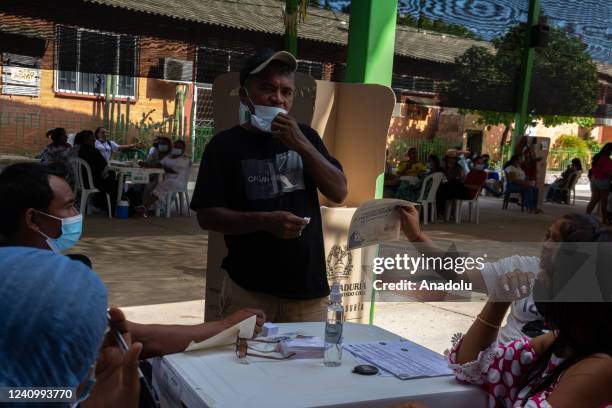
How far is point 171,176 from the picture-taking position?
36.1ft

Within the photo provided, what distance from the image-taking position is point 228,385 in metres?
1.97

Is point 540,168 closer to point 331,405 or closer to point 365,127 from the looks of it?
point 365,127

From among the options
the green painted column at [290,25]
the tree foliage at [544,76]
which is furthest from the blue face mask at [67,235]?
the tree foliage at [544,76]

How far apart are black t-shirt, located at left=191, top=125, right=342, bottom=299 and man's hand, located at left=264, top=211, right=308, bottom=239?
3.7 inches

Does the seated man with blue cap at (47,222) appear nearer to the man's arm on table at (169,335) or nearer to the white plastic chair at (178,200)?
the man's arm on table at (169,335)

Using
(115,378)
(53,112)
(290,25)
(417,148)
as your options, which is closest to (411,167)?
(290,25)

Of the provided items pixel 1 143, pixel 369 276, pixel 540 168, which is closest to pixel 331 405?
pixel 369 276

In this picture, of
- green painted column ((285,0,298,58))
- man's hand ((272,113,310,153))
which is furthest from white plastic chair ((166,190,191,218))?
man's hand ((272,113,310,153))

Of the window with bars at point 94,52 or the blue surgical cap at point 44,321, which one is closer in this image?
the blue surgical cap at point 44,321

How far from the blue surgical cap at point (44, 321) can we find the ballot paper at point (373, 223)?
4.44ft

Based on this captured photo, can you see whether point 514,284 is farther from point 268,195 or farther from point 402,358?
point 268,195

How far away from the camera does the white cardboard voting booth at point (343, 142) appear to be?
12.5 feet

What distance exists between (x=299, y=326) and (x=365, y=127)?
1961 millimetres

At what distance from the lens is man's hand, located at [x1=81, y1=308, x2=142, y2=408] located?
130cm
